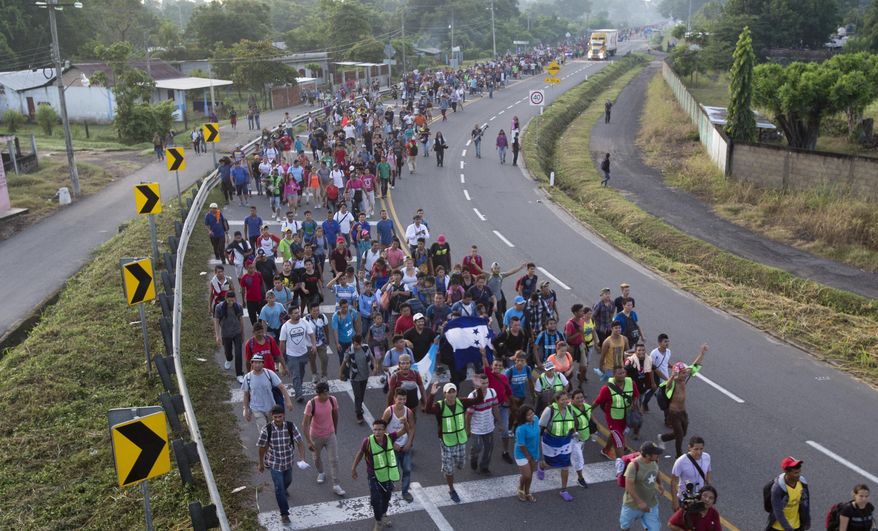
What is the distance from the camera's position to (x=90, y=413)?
1235 cm

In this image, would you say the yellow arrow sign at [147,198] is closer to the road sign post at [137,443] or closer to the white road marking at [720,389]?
the road sign post at [137,443]

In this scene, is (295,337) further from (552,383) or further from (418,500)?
(552,383)

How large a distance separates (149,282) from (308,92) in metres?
48.5

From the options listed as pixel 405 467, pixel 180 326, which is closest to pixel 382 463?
pixel 405 467

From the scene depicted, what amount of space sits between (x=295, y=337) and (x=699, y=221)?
17.0 metres

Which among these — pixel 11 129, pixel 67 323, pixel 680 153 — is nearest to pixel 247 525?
pixel 67 323

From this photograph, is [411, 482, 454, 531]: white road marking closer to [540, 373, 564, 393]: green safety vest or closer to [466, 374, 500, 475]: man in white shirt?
[466, 374, 500, 475]: man in white shirt

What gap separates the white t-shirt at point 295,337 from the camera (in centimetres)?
1226

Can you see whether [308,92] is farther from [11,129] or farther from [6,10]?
[6,10]

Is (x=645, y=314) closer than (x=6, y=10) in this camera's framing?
Yes

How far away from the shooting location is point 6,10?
63.6 metres

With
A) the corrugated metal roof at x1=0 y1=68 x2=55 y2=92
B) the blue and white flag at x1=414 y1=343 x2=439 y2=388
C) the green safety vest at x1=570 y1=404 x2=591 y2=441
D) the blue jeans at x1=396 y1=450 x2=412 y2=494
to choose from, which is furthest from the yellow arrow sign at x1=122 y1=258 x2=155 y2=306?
the corrugated metal roof at x1=0 y1=68 x2=55 y2=92

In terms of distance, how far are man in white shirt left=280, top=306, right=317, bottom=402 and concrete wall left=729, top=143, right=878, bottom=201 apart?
61.9 feet

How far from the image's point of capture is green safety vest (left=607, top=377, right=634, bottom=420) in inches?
418
